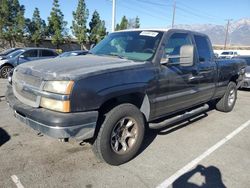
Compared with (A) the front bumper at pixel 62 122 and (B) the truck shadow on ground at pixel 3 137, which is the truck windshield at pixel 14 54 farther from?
(A) the front bumper at pixel 62 122

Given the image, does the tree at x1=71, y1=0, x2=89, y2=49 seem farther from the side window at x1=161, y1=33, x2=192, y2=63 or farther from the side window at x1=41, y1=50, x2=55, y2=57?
the side window at x1=161, y1=33, x2=192, y2=63

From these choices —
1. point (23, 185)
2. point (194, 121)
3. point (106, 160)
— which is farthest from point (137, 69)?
point (194, 121)

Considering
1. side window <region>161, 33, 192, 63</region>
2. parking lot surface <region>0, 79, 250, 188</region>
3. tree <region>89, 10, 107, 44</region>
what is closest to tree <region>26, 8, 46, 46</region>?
tree <region>89, 10, 107, 44</region>

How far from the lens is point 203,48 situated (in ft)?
17.8

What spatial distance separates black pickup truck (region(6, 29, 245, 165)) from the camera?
3041 millimetres

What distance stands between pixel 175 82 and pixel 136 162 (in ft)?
4.89

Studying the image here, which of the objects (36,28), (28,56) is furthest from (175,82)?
(36,28)

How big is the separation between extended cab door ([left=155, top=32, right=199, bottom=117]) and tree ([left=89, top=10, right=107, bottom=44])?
33921 millimetres

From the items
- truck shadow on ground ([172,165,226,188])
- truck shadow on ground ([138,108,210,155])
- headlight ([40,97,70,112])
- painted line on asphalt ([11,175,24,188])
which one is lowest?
painted line on asphalt ([11,175,24,188])

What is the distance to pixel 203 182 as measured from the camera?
334cm

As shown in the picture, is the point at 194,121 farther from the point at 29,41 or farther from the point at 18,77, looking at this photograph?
the point at 29,41

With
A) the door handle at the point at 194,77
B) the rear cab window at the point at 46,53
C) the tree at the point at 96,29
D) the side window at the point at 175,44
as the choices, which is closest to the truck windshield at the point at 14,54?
the rear cab window at the point at 46,53

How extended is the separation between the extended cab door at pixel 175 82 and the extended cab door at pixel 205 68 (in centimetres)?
23

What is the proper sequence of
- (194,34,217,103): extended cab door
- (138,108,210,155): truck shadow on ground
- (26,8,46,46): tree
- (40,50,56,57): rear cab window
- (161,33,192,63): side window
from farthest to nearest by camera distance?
(26,8,46,46): tree → (40,50,56,57): rear cab window → (194,34,217,103): extended cab door → (138,108,210,155): truck shadow on ground → (161,33,192,63): side window
